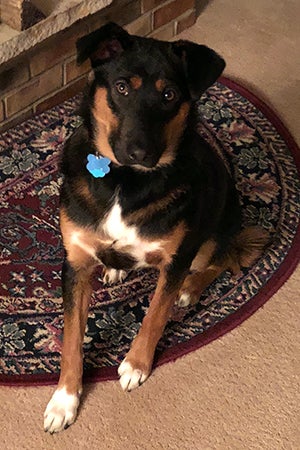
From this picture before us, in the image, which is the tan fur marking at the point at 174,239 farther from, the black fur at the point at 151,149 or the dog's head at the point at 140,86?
the dog's head at the point at 140,86

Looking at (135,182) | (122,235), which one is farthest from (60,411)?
(135,182)

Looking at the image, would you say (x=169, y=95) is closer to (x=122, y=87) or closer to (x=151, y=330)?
(x=122, y=87)

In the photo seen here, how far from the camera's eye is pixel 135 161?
1.59 meters

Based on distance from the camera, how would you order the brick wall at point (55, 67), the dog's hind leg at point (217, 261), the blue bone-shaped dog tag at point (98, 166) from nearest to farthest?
the blue bone-shaped dog tag at point (98, 166) → the dog's hind leg at point (217, 261) → the brick wall at point (55, 67)

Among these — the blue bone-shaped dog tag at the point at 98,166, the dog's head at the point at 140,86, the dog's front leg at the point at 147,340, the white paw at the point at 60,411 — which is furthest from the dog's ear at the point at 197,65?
the white paw at the point at 60,411

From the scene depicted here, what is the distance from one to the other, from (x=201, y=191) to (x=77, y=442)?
0.66 meters

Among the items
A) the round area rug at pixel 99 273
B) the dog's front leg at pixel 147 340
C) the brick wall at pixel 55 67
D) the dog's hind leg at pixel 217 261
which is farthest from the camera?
the brick wall at pixel 55 67

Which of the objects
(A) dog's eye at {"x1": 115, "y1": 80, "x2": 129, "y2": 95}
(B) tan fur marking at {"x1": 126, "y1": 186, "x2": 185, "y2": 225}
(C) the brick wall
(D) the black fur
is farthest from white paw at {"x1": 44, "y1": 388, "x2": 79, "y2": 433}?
(C) the brick wall

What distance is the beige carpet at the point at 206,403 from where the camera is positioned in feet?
5.75

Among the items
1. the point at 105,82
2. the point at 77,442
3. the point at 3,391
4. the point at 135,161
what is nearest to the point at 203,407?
the point at 77,442

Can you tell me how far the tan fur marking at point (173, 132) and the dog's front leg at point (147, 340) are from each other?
285 millimetres

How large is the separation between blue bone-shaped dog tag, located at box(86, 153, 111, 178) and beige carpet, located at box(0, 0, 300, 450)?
0.54m

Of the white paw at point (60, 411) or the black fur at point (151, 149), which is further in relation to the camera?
the white paw at point (60, 411)

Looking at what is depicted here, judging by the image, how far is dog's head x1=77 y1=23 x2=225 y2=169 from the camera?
1568 millimetres
